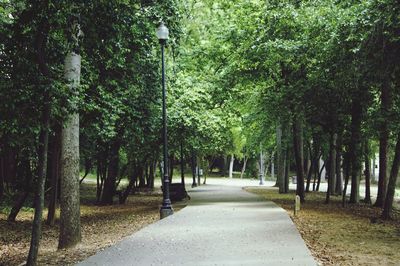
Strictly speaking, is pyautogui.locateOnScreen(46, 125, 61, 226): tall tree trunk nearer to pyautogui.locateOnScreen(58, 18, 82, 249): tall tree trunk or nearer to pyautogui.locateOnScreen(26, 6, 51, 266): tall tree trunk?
pyautogui.locateOnScreen(58, 18, 82, 249): tall tree trunk

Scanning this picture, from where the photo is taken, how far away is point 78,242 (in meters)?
10.3

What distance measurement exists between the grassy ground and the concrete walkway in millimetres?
493

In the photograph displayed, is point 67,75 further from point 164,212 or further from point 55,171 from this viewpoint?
point 164,212

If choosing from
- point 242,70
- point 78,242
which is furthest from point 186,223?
point 242,70

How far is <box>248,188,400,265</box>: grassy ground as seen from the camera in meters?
8.27

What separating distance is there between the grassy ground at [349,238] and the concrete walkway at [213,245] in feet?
1.62

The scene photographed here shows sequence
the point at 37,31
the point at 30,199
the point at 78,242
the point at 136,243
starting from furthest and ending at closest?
the point at 30,199 < the point at 78,242 < the point at 136,243 < the point at 37,31

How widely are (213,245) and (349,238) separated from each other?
3.68 meters

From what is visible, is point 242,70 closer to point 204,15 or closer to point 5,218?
point 204,15

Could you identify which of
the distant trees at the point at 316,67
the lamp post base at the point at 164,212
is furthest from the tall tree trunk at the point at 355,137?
the lamp post base at the point at 164,212

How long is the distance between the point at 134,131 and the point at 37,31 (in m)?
10.2

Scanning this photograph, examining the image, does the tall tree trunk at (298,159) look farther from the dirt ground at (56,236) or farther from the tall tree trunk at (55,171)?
the tall tree trunk at (55,171)

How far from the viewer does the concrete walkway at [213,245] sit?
25.3 ft

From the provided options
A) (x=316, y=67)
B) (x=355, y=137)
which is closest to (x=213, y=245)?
(x=316, y=67)
